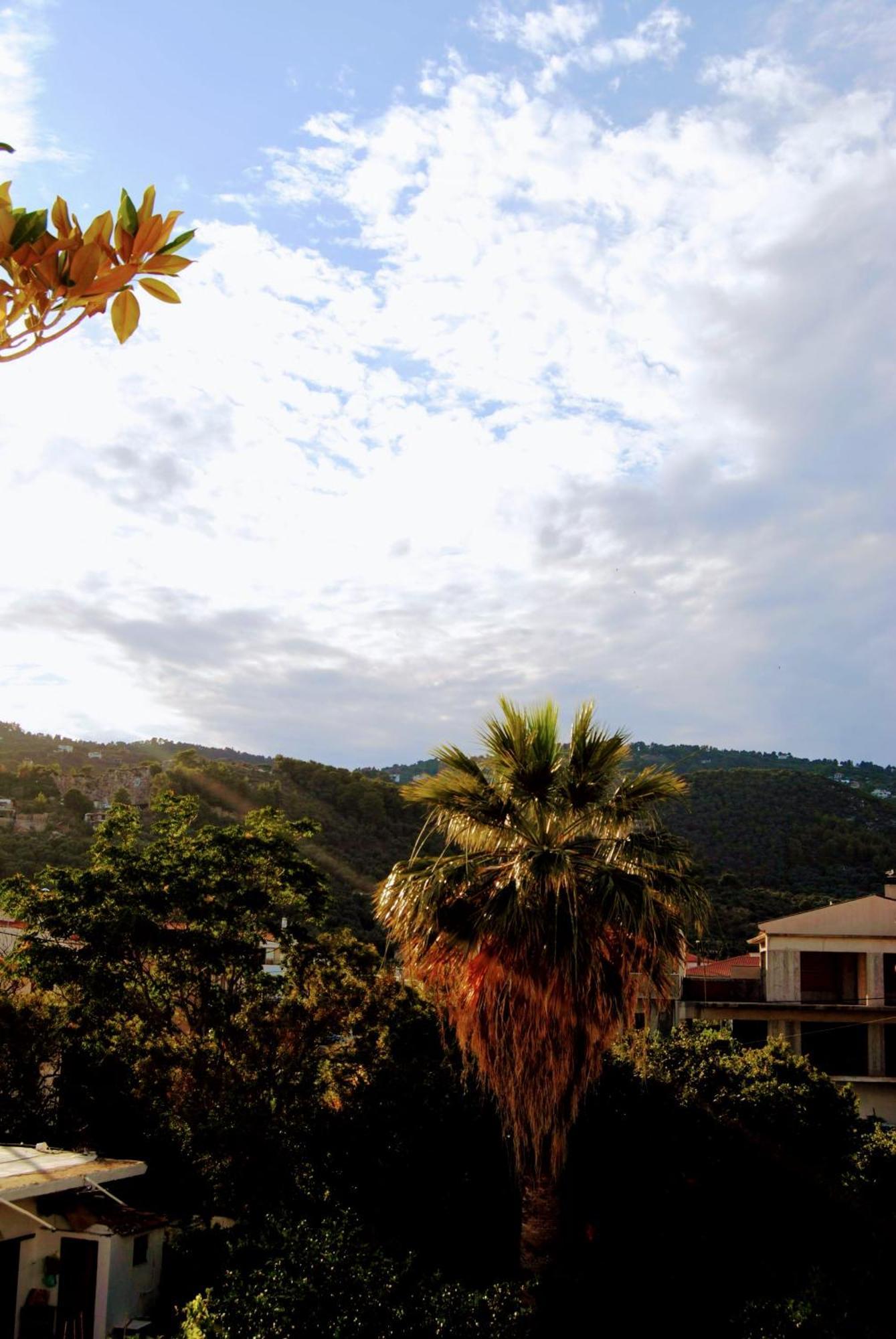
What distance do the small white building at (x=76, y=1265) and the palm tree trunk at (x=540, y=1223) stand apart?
4.34 metres

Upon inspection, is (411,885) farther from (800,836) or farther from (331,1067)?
(800,836)

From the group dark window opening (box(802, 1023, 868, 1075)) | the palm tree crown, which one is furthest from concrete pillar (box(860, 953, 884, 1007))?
the palm tree crown

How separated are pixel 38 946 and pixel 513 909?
33.8ft

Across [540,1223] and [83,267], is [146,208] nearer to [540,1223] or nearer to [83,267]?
[83,267]

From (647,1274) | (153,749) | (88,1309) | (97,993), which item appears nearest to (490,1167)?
(647,1274)

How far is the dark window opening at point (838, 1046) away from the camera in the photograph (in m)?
31.8

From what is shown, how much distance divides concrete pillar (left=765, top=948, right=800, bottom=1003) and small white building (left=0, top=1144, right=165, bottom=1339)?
24530 millimetres

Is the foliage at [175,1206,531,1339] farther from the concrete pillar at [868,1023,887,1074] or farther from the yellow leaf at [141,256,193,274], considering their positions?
the concrete pillar at [868,1023,887,1074]

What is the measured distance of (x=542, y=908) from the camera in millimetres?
9477

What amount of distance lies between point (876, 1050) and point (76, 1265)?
2706 cm

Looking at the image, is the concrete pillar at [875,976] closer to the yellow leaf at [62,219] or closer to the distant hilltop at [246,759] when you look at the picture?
the distant hilltop at [246,759]

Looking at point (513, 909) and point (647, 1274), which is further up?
point (513, 909)

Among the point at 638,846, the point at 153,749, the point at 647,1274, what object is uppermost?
the point at 153,749

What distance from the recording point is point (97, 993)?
16.1m
